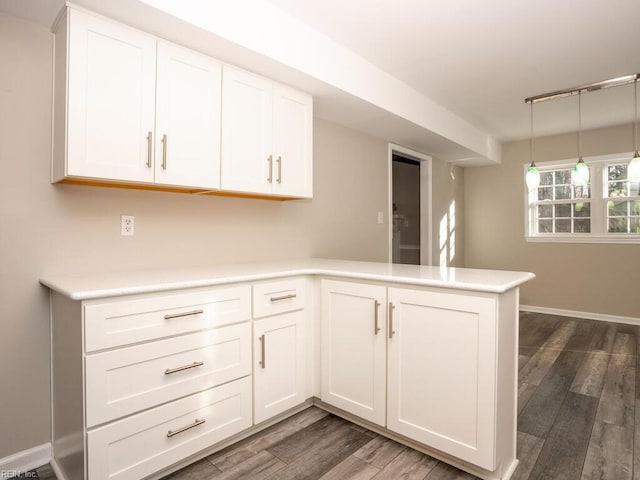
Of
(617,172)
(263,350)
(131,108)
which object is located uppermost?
(617,172)

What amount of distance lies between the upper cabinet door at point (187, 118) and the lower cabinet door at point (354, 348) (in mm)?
979

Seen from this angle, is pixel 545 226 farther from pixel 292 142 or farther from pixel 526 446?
pixel 292 142

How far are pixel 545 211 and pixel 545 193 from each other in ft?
0.81

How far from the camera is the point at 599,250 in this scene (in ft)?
15.1

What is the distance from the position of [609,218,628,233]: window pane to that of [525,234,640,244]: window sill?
0.08 m

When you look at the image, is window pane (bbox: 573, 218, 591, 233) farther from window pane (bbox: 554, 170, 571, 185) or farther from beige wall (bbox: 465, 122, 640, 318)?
window pane (bbox: 554, 170, 571, 185)

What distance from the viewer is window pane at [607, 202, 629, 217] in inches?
177

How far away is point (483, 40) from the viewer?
2438mm

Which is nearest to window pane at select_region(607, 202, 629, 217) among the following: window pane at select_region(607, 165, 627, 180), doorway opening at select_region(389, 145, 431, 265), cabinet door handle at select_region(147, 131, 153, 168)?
window pane at select_region(607, 165, 627, 180)

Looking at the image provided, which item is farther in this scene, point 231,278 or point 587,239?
point 587,239

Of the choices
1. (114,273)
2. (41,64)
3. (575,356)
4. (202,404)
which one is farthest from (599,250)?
(41,64)

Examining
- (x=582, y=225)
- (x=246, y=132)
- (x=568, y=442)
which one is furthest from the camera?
(x=582, y=225)

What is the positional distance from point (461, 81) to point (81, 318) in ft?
10.3

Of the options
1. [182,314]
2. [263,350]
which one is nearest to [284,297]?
[263,350]
